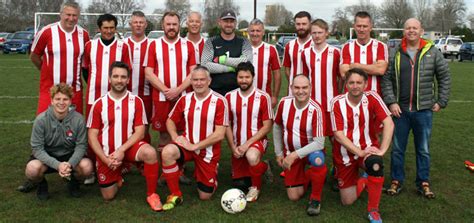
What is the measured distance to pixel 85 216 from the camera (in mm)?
3727

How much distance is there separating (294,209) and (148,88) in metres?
2.17

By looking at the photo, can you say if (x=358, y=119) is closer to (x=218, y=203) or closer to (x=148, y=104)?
(x=218, y=203)

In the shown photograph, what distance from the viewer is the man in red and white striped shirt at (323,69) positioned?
462 centimetres

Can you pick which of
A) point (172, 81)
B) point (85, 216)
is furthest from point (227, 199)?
point (172, 81)

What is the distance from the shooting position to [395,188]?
4367mm

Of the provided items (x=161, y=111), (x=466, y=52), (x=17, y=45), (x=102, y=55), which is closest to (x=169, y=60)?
(x=161, y=111)

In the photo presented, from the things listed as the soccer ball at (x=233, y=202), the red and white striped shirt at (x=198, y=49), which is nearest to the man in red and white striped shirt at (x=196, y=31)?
the red and white striped shirt at (x=198, y=49)

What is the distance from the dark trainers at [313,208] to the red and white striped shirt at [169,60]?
1.80 m

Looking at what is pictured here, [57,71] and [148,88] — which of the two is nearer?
[57,71]

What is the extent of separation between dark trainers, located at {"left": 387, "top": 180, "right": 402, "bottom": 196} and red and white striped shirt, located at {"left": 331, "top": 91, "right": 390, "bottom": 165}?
60 cm

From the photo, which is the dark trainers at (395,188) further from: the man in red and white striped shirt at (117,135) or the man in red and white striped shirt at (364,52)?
the man in red and white striped shirt at (117,135)

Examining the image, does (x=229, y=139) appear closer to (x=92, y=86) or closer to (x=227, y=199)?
(x=227, y=199)

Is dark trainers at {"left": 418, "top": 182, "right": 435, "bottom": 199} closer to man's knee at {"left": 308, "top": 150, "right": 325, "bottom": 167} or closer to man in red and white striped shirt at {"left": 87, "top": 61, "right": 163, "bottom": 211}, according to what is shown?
man's knee at {"left": 308, "top": 150, "right": 325, "bottom": 167}

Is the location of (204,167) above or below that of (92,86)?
below
